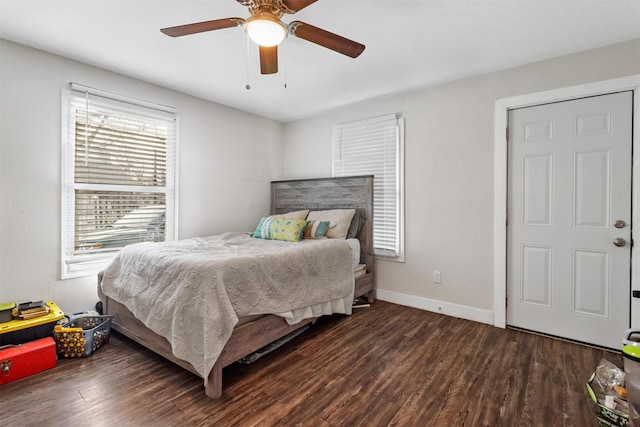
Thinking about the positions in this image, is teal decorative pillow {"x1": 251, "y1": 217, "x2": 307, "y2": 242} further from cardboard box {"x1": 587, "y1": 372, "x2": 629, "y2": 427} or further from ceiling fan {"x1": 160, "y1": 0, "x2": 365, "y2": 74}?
cardboard box {"x1": 587, "y1": 372, "x2": 629, "y2": 427}

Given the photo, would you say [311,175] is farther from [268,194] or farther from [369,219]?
[369,219]

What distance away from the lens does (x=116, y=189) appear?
2.89 metres

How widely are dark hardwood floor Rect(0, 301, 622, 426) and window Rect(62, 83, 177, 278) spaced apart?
0.93 metres

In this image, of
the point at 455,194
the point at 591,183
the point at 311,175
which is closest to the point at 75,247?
the point at 311,175

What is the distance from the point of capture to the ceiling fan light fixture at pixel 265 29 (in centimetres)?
156

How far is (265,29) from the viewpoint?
1.61 meters

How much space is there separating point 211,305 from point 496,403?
180 centimetres

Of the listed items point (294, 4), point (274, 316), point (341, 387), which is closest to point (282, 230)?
point (274, 316)

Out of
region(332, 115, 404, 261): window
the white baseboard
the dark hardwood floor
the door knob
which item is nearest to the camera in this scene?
the dark hardwood floor

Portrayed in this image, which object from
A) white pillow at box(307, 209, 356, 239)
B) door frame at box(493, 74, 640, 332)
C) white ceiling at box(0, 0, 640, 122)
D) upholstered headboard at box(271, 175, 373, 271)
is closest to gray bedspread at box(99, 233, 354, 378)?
white pillow at box(307, 209, 356, 239)

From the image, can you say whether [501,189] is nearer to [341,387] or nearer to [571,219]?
[571,219]

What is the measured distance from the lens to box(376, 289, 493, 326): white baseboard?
2936mm

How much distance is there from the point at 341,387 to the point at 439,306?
1.76 metres

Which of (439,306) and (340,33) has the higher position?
(340,33)
